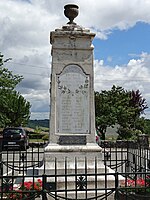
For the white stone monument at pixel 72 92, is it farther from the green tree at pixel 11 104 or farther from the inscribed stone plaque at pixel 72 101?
the green tree at pixel 11 104

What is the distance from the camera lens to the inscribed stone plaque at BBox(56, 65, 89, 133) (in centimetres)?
725

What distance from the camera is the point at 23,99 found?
52.1 metres

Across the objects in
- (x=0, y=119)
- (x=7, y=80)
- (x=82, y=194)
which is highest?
(x=7, y=80)

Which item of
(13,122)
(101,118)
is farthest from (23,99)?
(101,118)

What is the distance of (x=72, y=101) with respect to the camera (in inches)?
288

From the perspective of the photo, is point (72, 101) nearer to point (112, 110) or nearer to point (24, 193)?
point (24, 193)

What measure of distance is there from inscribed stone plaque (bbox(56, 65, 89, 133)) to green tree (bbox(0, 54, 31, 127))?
23598mm

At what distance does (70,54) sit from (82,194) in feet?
9.62

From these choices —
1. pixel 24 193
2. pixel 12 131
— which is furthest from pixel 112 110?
pixel 24 193

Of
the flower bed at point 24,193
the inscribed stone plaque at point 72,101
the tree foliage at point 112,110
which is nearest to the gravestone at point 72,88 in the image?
the inscribed stone plaque at point 72,101

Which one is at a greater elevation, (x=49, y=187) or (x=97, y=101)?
(x=97, y=101)

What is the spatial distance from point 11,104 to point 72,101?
1574 inches

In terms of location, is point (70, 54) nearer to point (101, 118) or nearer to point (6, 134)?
point (6, 134)

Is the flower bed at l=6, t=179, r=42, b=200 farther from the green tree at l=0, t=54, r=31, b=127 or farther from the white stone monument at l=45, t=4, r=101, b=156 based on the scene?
the green tree at l=0, t=54, r=31, b=127
